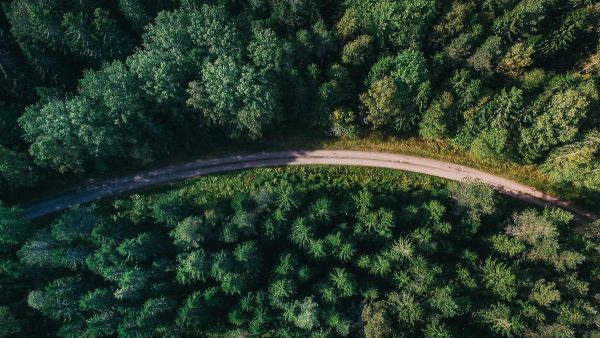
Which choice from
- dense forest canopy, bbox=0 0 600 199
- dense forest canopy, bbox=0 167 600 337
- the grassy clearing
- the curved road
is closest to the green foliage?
dense forest canopy, bbox=0 167 600 337

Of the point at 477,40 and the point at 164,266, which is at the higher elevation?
the point at 477,40

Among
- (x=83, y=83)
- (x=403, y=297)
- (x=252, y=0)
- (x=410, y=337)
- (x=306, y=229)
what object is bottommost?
(x=410, y=337)

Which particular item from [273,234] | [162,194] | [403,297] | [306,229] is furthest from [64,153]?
[403,297]

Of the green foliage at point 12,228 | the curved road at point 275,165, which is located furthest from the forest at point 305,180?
the curved road at point 275,165

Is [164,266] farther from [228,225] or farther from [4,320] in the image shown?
[4,320]

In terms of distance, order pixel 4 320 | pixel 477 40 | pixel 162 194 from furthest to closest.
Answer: pixel 162 194
pixel 477 40
pixel 4 320

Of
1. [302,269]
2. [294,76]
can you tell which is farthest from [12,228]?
[294,76]

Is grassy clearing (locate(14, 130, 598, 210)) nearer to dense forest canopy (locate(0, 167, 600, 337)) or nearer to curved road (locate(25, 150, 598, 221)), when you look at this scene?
curved road (locate(25, 150, 598, 221))
